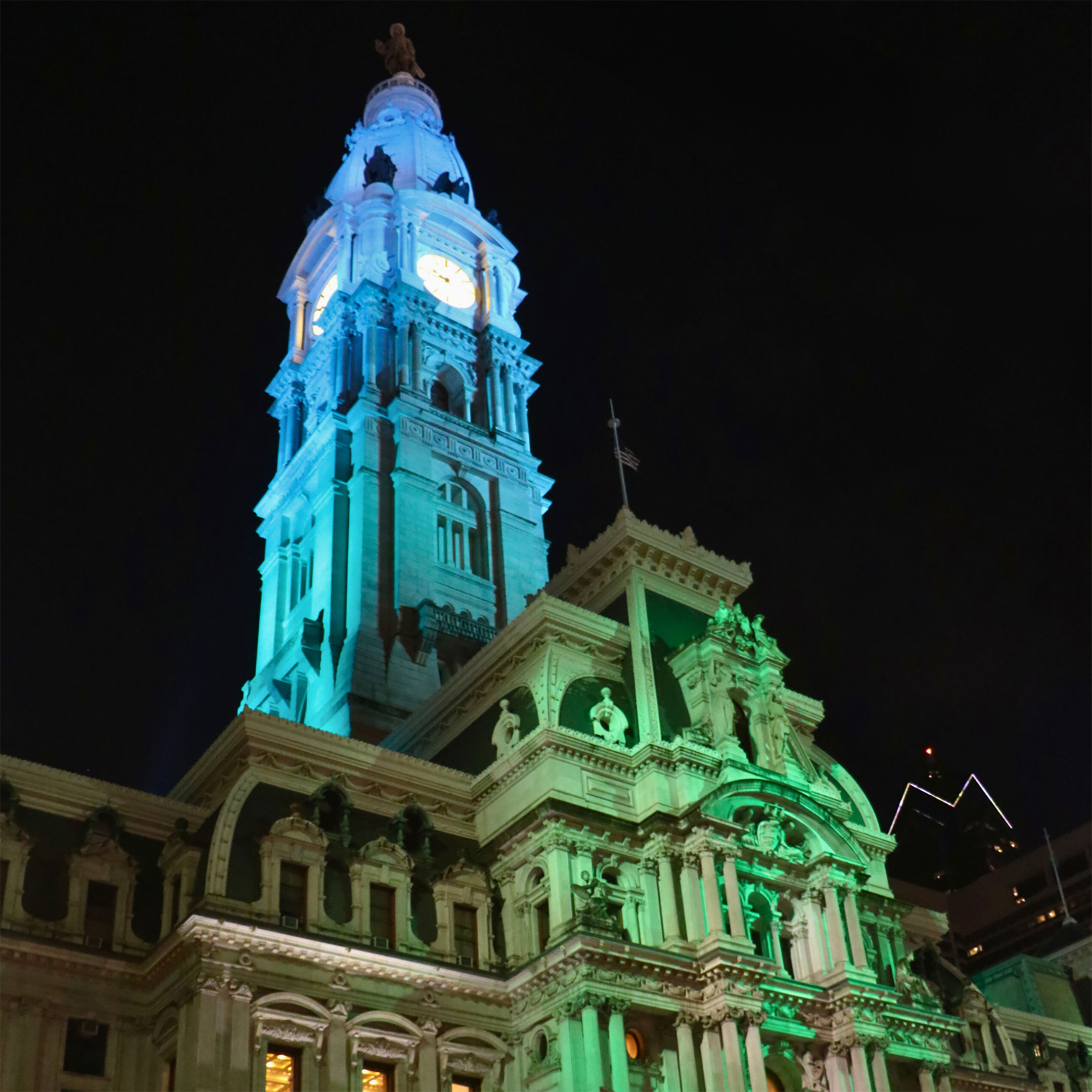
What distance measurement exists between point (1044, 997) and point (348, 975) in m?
46.5

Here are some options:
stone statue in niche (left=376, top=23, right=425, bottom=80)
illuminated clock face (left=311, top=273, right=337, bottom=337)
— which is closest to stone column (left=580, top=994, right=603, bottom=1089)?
illuminated clock face (left=311, top=273, right=337, bottom=337)

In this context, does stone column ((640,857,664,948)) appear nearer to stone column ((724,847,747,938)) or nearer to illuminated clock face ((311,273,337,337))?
stone column ((724,847,747,938))

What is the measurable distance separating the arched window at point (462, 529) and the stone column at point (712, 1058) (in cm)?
3664

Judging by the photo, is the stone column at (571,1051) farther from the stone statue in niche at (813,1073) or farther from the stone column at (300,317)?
the stone column at (300,317)

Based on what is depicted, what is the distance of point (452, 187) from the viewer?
96000 mm

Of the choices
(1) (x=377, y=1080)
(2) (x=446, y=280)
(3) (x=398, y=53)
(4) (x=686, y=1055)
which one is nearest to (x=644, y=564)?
(4) (x=686, y=1055)

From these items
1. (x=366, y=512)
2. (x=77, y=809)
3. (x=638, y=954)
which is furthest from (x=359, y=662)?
(x=638, y=954)

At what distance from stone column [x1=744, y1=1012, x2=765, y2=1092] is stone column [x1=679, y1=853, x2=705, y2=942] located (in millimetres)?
3161

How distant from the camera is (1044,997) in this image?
72625mm

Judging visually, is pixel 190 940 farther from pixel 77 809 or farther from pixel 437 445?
pixel 437 445

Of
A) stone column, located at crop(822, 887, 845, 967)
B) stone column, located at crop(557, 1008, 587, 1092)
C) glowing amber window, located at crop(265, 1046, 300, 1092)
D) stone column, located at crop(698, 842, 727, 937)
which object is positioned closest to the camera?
glowing amber window, located at crop(265, 1046, 300, 1092)

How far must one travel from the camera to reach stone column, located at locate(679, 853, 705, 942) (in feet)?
153

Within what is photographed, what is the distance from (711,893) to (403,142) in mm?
70657

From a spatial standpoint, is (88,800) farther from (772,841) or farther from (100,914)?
(772,841)
